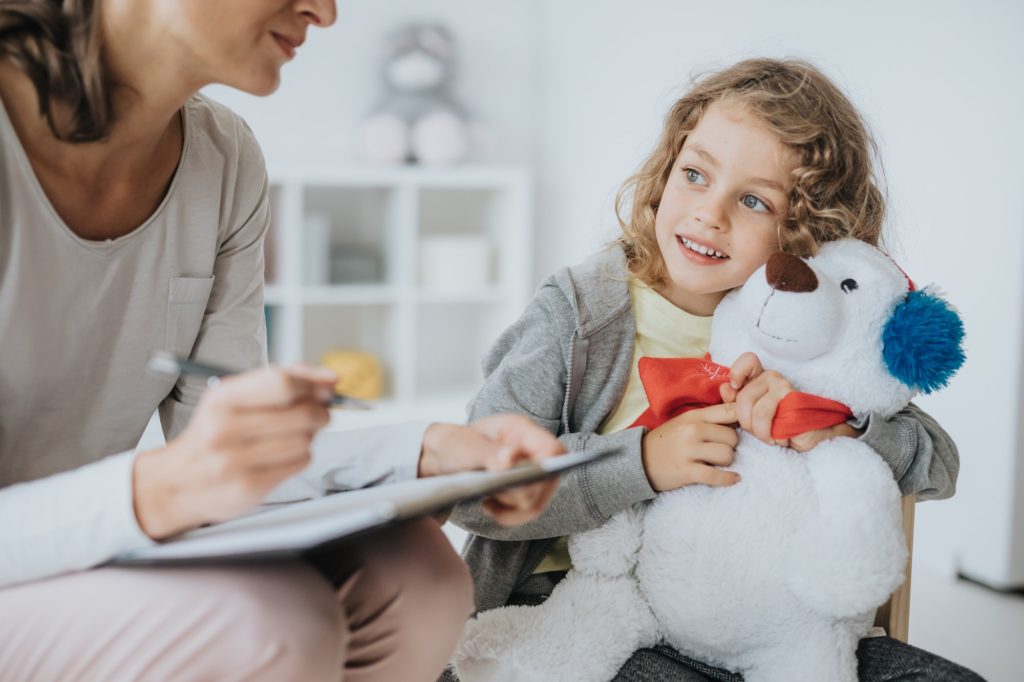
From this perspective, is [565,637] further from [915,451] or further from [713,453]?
[915,451]

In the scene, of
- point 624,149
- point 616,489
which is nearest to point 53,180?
point 616,489

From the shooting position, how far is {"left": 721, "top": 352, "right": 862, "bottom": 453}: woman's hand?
994 millimetres

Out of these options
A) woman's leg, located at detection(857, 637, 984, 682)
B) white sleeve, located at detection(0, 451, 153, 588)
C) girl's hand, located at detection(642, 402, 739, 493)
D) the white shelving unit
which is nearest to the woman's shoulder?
white sleeve, located at detection(0, 451, 153, 588)

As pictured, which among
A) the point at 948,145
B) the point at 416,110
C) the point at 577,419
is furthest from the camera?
the point at 416,110

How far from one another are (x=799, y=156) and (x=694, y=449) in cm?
37

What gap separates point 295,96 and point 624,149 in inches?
45.1

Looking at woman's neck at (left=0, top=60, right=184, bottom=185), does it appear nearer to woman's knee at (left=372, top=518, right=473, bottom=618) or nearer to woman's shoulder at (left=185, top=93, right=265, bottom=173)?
woman's shoulder at (left=185, top=93, right=265, bottom=173)

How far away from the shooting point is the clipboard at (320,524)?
64 centimetres

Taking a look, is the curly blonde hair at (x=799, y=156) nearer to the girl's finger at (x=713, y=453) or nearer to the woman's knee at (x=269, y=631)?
the girl's finger at (x=713, y=453)

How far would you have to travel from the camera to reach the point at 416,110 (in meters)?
3.27

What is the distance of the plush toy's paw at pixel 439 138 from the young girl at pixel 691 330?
2.09 meters

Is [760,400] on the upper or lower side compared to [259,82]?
lower

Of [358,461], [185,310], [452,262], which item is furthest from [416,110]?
[358,461]

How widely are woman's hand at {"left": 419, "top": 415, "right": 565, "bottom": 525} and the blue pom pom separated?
1.23 ft
